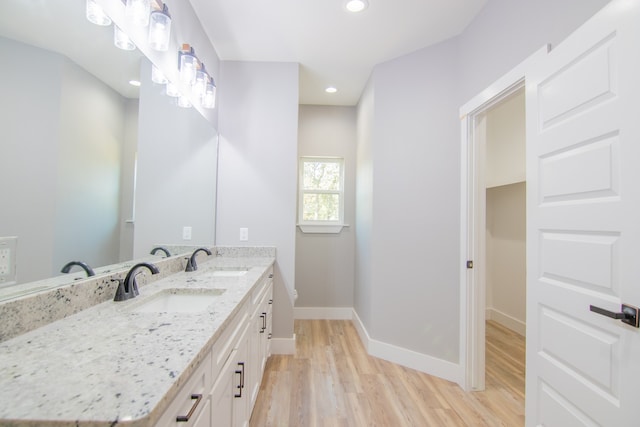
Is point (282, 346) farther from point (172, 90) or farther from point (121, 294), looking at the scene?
point (172, 90)

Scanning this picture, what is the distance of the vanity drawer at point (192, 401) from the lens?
0.67m

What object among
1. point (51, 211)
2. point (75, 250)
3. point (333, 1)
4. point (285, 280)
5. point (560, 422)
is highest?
point (333, 1)

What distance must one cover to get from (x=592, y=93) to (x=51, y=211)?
202cm

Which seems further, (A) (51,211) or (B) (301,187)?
(B) (301,187)

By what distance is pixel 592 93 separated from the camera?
1.10 m

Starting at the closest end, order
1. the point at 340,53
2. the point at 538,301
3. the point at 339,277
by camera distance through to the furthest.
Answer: the point at 538,301 < the point at 340,53 < the point at 339,277

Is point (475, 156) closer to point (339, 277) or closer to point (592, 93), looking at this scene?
point (592, 93)

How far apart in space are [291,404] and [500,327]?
2.82 meters

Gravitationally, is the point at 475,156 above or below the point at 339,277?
above

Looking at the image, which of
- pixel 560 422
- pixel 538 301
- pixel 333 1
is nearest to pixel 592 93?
pixel 538 301

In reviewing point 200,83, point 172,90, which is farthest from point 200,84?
point 172,90

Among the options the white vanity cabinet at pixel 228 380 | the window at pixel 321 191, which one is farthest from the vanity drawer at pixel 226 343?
the window at pixel 321 191

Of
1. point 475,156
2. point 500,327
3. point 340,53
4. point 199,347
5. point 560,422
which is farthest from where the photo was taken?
point 500,327

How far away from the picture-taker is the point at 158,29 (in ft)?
4.84
